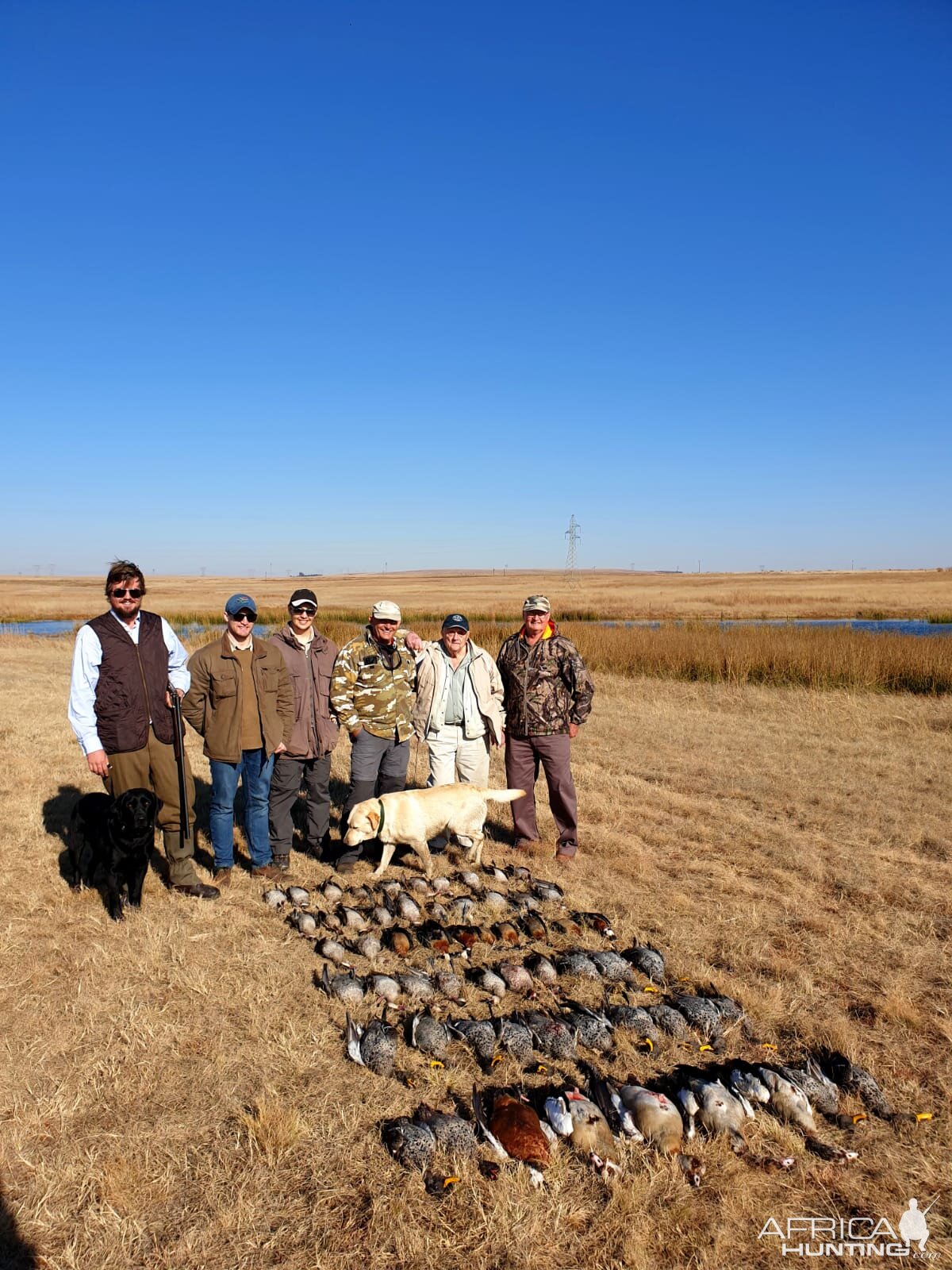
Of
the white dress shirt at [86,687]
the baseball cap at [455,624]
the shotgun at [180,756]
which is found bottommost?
the shotgun at [180,756]

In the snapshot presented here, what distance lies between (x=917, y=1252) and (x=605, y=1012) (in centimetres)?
188

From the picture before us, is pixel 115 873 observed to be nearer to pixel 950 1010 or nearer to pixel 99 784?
pixel 99 784

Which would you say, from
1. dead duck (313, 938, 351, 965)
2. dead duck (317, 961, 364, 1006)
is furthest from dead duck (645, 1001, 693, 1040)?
dead duck (313, 938, 351, 965)

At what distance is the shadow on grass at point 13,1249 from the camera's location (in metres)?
2.90

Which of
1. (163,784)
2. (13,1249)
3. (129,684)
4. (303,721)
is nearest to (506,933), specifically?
(303,721)

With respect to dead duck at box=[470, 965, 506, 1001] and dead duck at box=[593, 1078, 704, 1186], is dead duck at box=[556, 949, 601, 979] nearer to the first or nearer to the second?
dead duck at box=[470, 965, 506, 1001]

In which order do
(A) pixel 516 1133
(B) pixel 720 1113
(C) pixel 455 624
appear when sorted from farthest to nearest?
(C) pixel 455 624 → (B) pixel 720 1113 → (A) pixel 516 1133

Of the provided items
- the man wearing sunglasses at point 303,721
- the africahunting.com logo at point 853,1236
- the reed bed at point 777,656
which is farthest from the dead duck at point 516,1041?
the reed bed at point 777,656

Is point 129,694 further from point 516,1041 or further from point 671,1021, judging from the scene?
point 671,1021

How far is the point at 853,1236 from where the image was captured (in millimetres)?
3109

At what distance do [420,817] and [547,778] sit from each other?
1.43 metres

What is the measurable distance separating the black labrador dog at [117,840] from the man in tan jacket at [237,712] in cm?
70

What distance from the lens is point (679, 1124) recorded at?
3.55 metres

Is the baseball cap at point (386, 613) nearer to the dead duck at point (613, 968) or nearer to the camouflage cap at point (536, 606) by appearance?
the camouflage cap at point (536, 606)
